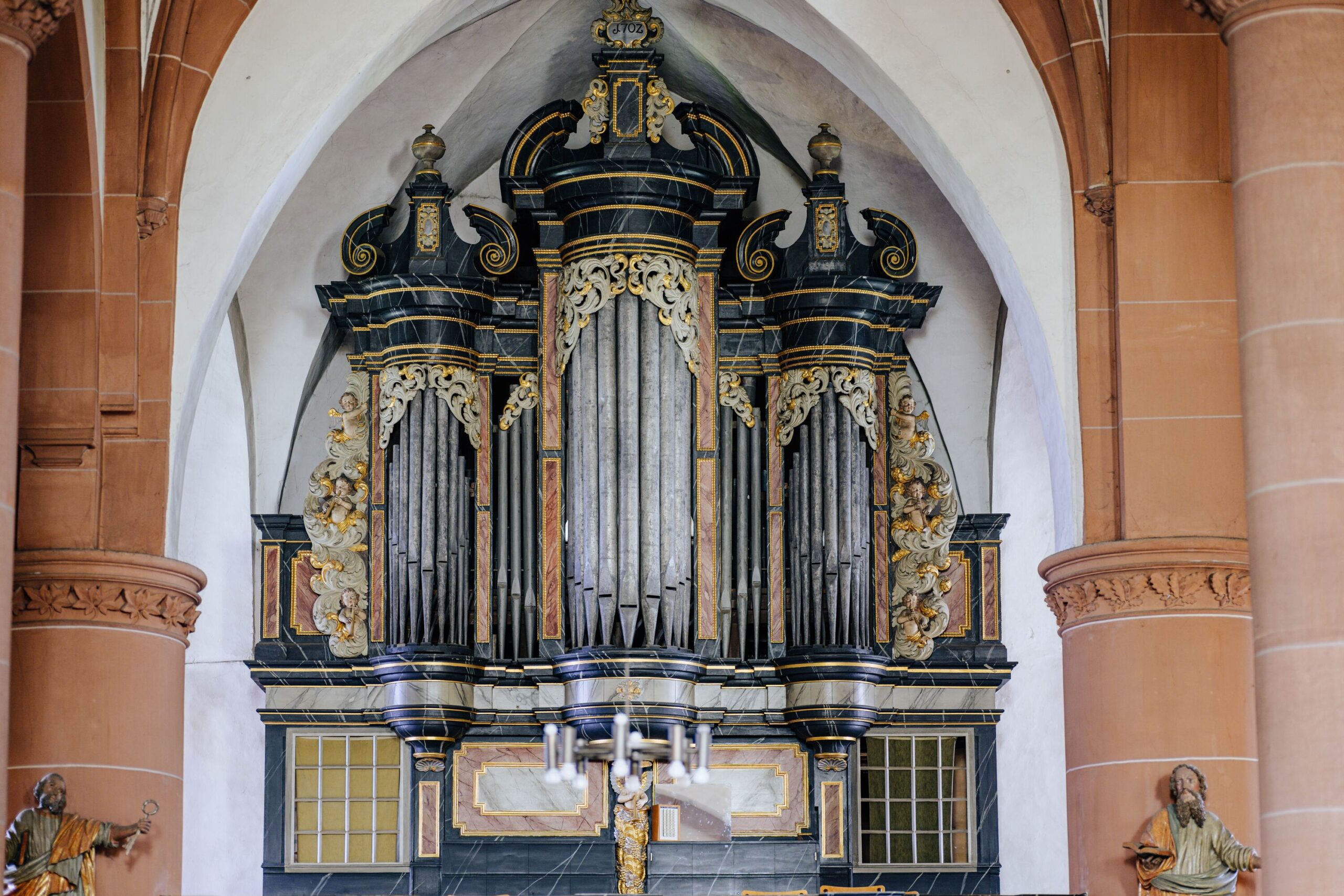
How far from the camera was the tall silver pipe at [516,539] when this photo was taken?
15.9 metres

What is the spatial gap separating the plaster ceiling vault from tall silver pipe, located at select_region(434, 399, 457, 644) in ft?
5.50

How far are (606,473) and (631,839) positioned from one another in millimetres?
2623

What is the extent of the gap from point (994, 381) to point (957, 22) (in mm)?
3907

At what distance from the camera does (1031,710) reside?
16.6m

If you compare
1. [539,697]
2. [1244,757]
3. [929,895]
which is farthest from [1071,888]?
[539,697]

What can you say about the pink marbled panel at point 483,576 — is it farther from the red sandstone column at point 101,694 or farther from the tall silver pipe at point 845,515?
the red sandstone column at point 101,694

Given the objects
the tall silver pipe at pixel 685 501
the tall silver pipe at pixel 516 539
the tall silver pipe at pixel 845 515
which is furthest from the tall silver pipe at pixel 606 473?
the tall silver pipe at pixel 845 515

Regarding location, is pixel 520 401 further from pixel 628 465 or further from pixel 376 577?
pixel 376 577

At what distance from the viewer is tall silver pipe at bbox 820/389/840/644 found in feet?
51.8

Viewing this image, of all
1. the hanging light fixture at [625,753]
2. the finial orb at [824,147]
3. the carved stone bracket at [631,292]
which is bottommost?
the hanging light fixture at [625,753]

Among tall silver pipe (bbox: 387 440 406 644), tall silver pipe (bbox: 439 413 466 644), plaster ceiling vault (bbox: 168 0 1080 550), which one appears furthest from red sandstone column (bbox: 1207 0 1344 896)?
tall silver pipe (bbox: 387 440 406 644)

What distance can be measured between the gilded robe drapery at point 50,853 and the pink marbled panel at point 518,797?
3.69m

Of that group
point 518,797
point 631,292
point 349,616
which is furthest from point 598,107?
point 518,797

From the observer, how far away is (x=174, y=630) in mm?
13477
